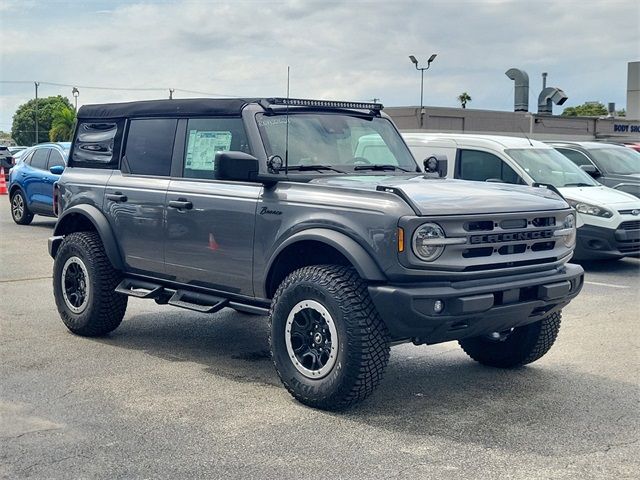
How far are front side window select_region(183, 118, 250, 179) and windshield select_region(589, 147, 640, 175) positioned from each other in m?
10.0

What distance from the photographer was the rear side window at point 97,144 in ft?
25.8

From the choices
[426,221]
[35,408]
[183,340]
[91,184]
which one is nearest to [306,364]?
[426,221]

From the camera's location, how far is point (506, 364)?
6914mm

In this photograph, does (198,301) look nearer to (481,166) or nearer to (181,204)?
(181,204)

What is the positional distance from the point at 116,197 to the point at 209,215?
1.21 m

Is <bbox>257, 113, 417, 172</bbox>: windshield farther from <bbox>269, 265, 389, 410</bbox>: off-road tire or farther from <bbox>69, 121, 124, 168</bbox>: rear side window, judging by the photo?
<bbox>69, 121, 124, 168</bbox>: rear side window

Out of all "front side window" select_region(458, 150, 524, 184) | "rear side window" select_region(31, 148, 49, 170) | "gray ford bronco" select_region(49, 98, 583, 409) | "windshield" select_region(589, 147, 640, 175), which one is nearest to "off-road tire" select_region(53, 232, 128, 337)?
"gray ford bronco" select_region(49, 98, 583, 409)

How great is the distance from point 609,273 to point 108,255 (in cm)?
734

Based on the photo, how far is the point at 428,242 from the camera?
17.7 feet

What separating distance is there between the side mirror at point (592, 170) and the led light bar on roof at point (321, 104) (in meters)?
7.83

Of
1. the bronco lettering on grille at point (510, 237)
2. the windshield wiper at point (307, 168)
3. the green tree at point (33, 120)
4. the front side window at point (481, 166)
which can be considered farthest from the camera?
A: the green tree at point (33, 120)

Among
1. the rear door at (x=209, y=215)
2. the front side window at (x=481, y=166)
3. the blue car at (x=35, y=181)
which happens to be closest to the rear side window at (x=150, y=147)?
the rear door at (x=209, y=215)

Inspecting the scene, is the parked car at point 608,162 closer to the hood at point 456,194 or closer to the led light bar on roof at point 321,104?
the led light bar on roof at point 321,104

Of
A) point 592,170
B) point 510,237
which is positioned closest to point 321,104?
point 510,237
